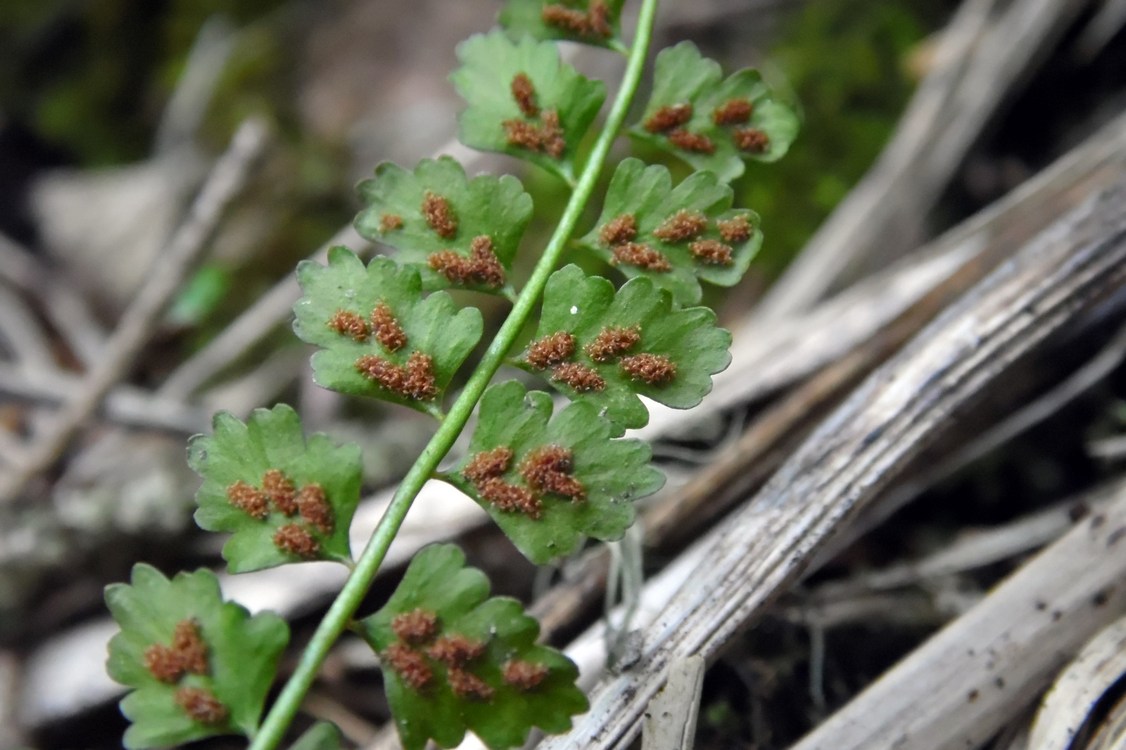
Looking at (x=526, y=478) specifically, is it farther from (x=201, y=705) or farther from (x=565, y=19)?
(x=565, y=19)

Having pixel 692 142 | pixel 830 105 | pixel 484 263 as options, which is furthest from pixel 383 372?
pixel 830 105

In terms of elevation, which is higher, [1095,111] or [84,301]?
[84,301]

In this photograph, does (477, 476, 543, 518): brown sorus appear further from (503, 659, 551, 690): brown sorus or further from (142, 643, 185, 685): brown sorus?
(142, 643, 185, 685): brown sorus

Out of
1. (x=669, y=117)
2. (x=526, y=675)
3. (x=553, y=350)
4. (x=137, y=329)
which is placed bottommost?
(x=526, y=675)

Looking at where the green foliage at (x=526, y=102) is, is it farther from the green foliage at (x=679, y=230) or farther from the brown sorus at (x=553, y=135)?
the green foliage at (x=679, y=230)

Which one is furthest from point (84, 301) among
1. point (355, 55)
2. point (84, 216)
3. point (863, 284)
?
point (863, 284)

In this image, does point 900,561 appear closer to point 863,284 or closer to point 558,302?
point 863,284
